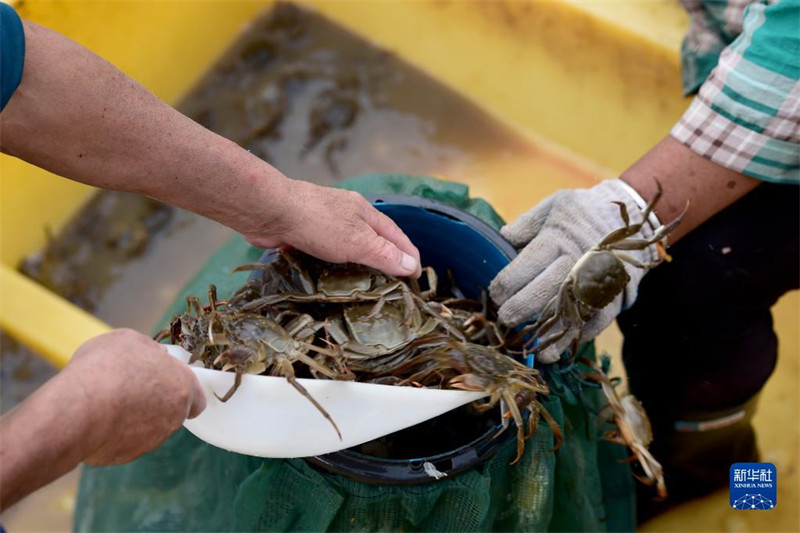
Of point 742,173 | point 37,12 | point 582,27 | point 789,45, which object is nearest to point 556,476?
point 742,173

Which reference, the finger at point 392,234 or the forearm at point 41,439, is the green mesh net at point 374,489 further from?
the forearm at point 41,439

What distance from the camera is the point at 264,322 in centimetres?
78

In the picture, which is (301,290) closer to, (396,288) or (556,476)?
(396,288)

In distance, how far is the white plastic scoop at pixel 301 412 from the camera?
69 centimetres

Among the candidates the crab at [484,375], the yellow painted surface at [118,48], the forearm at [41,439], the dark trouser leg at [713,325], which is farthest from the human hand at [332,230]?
the yellow painted surface at [118,48]

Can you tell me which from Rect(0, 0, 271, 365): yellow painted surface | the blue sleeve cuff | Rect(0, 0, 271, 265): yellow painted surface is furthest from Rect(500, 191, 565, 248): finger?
Rect(0, 0, 271, 265): yellow painted surface

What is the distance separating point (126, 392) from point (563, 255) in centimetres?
54

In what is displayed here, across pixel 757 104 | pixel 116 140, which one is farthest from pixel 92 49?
Answer: pixel 757 104

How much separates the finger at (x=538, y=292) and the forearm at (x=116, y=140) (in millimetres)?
297

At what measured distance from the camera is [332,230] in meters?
0.82

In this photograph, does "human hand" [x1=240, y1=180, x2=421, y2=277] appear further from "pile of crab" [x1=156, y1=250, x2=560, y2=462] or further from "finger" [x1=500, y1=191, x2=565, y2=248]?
"finger" [x1=500, y1=191, x2=565, y2=248]

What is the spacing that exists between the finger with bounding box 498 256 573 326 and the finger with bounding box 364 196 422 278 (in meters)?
0.12

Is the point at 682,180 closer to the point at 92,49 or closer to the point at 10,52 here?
the point at 10,52

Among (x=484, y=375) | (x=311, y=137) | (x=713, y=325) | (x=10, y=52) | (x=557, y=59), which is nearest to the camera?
(x=10, y=52)
